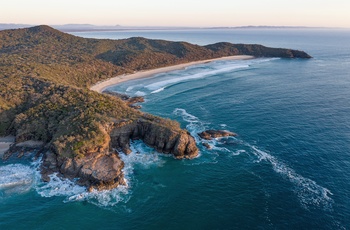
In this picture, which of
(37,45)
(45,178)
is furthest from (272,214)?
(37,45)

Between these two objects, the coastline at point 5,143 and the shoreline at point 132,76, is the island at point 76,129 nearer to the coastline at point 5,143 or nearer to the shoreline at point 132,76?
the coastline at point 5,143

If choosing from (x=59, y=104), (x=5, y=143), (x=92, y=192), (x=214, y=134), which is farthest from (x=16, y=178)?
(x=214, y=134)

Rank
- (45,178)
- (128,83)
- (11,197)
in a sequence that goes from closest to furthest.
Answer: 1. (11,197)
2. (45,178)
3. (128,83)

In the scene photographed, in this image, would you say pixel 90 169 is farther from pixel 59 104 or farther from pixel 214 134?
pixel 214 134

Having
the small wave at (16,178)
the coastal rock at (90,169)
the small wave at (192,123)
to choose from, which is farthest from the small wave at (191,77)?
the small wave at (16,178)

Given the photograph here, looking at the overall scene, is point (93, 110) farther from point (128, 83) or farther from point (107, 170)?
point (128, 83)

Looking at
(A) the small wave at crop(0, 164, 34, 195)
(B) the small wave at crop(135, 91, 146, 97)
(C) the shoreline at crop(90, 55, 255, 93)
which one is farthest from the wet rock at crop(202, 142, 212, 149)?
(C) the shoreline at crop(90, 55, 255, 93)
